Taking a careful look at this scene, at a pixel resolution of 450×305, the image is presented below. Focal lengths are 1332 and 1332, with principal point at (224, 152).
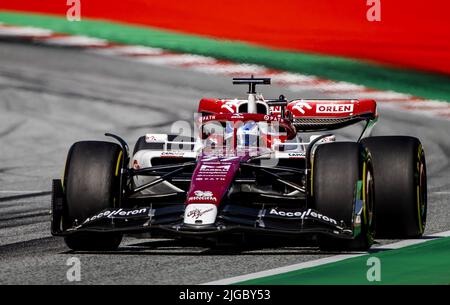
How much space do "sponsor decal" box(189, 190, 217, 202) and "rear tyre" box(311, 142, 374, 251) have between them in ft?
2.39

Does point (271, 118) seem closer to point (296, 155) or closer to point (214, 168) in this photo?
point (296, 155)

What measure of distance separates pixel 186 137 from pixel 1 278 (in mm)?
3440

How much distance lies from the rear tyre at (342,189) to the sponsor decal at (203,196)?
A: 730 mm

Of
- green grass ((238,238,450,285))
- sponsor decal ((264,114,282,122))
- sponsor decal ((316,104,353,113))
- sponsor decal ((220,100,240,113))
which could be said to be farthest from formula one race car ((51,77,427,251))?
sponsor decal ((316,104,353,113))

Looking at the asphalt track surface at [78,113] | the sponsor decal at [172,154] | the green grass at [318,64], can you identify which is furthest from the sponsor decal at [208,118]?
the green grass at [318,64]

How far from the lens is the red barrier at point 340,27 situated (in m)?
19.7

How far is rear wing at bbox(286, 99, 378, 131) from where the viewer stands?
11.9 metres

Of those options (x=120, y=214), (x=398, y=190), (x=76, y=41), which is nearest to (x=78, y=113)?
(x=76, y=41)

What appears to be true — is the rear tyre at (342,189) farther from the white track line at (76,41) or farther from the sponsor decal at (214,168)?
the white track line at (76,41)

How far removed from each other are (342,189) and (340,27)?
10888 millimetres

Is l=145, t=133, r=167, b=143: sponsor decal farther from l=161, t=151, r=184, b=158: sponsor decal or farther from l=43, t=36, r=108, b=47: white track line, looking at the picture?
l=43, t=36, r=108, b=47: white track line

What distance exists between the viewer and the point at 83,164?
9.55 meters
